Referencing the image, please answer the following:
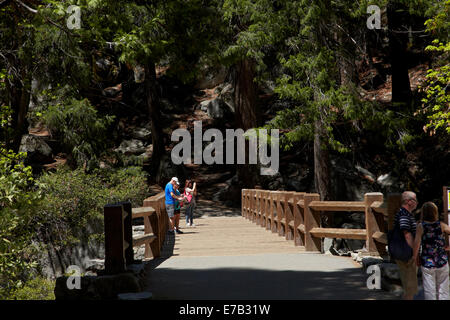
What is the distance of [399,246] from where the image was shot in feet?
20.8

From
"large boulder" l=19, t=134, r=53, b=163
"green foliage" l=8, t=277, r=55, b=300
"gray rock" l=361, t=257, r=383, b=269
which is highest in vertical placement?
"large boulder" l=19, t=134, r=53, b=163

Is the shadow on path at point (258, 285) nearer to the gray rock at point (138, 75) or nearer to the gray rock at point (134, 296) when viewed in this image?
the gray rock at point (134, 296)

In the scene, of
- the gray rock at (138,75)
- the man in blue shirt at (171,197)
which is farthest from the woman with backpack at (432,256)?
the gray rock at (138,75)

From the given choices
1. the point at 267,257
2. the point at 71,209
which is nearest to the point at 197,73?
the point at 71,209

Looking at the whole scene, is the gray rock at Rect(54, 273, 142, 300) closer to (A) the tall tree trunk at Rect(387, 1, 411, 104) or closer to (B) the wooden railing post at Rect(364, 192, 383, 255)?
(B) the wooden railing post at Rect(364, 192, 383, 255)

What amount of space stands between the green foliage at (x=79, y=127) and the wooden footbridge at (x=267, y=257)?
6.56 metres

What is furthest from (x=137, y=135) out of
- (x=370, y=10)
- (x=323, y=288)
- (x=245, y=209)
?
(x=323, y=288)

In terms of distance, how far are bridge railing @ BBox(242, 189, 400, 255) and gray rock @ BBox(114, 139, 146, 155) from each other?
18.0m

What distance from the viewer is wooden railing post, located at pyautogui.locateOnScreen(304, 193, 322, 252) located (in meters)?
11.8

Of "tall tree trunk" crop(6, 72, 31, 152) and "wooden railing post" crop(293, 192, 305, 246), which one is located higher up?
"tall tree trunk" crop(6, 72, 31, 152)

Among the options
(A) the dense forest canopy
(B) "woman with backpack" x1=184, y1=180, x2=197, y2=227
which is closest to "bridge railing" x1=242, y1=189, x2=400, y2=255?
(B) "woman with backpack" x1=184, y1=180, x2=197, y2=227

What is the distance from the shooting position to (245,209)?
2369 centimetres
